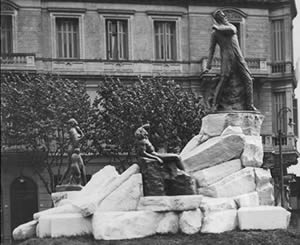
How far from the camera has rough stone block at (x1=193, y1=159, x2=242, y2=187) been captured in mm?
20781

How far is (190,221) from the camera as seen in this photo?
762 inches

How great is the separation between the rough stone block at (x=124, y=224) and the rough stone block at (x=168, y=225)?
0.09 metres

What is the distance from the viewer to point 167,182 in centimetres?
2017

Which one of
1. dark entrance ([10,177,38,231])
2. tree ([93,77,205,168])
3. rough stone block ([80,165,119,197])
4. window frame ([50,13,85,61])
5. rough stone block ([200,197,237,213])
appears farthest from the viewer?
window frame ([50,13,85,61])

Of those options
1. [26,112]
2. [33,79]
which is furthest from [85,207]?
[33,79]

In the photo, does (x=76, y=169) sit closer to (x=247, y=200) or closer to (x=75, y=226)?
(x=75, y=226)

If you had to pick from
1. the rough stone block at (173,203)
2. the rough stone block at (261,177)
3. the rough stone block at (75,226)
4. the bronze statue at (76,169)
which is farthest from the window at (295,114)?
the rough stone block at (75,226)

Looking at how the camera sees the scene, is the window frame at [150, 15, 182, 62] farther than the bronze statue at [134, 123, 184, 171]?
Yes

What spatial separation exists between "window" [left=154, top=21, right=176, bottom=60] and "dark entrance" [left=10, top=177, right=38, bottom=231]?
1175 cm

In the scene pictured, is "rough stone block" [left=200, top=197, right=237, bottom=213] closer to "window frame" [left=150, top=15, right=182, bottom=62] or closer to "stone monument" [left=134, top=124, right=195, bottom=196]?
"stone monument" [left=134, top=124, right=195, bottom=196]

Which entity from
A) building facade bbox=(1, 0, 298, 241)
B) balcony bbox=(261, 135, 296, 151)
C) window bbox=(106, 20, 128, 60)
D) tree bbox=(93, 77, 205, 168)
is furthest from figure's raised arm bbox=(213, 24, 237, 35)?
window bbox=(106, 20, 128, 60)

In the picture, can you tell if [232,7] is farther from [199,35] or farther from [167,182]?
[167,182]

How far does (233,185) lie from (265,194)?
3.32 feet

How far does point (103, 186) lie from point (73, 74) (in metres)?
30.1
